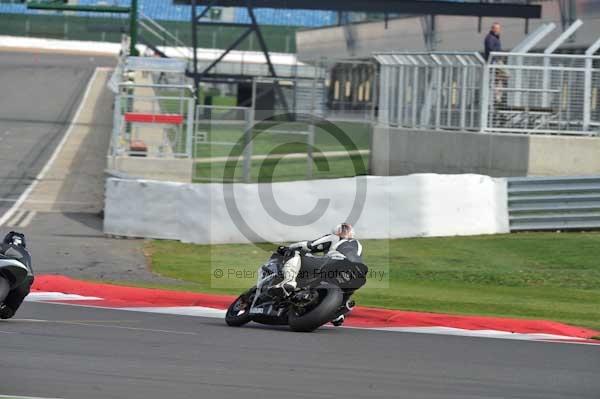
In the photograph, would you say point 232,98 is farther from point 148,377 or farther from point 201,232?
point 148,377

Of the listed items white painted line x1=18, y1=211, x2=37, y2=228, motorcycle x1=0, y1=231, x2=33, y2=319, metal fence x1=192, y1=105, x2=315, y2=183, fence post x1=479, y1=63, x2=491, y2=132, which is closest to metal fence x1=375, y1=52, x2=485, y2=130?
fence post x1=479, y1=63, x2=491, y2=132

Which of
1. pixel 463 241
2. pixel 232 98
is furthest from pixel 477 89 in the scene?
pixel 232 98

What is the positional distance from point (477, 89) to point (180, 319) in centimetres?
1274

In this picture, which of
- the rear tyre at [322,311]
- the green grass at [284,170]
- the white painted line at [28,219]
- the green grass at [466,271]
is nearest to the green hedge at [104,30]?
the green grass at [284,170]

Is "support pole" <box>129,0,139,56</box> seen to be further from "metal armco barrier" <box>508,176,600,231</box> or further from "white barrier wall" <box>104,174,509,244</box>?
"metal armco barrier" <box>508,176,600,231</box>

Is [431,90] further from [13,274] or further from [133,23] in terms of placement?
[133,23]

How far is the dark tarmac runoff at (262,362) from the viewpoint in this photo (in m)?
8.64

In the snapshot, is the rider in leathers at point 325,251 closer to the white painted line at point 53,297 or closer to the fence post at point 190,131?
the white painted line at point 53,297

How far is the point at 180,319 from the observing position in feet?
43.2

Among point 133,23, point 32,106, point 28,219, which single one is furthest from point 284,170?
point 32,106

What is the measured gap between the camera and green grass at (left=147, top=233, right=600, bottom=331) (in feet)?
49.7

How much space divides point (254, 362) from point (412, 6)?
3279 centimetres

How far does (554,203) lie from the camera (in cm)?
2109

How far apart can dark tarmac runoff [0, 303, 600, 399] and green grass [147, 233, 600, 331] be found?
9.23 feet
